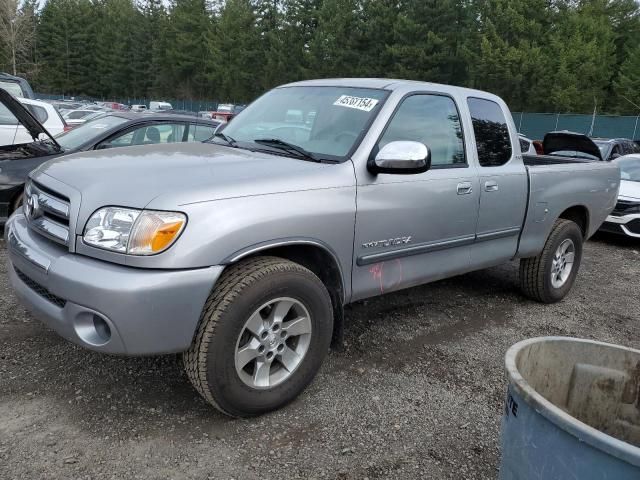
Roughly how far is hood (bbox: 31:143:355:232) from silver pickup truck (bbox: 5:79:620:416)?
0.01 m

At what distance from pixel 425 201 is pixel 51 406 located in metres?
2.51

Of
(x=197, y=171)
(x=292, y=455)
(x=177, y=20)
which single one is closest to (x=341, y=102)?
(x=197, y=171)

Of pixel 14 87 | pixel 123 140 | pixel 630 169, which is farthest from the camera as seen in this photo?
pixel 14 87

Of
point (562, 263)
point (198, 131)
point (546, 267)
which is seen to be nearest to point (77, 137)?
point (198, 131)

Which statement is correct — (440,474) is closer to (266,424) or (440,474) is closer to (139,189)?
(266,424)

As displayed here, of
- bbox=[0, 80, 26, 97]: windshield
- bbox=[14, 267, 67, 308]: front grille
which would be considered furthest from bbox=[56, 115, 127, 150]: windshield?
bbox=[0, 80, 26, 97]: windshield

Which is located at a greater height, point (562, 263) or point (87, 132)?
point (87, 132)

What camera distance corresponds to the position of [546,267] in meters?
5.12

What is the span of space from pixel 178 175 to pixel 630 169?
9.30m

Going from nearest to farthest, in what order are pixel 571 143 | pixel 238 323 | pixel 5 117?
pixel 238 323 → pixel 5 117 → pixel 571 143

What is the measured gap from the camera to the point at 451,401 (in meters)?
3.38

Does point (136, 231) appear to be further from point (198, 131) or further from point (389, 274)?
point (198, 131)

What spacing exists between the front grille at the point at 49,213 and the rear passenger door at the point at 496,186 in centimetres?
282

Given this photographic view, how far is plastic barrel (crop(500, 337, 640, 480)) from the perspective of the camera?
1.63 m
